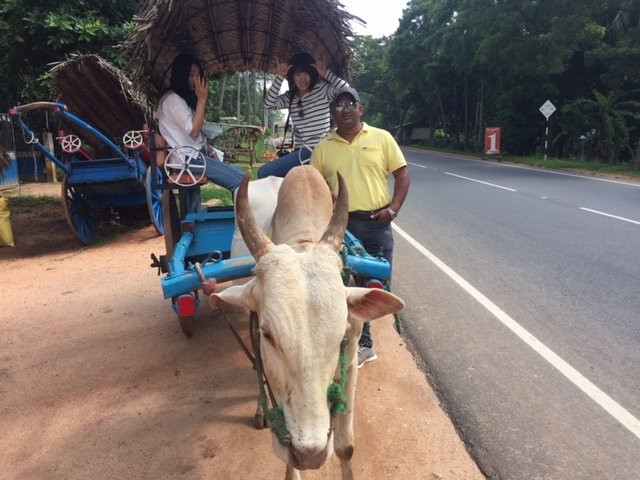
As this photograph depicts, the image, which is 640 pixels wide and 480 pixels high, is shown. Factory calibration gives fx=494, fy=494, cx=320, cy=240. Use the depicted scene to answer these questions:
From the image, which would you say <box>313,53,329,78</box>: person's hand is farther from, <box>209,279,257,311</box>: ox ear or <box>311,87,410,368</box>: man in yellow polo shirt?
<box>209,279,257,311</box>: ox ear

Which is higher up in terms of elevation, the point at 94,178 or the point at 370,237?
the point at 94,178

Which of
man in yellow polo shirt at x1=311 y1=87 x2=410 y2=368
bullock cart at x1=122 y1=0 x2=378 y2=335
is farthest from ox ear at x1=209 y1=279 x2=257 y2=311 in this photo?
man in yellow polo shirt at x1=311 y1=87 x2=410 y2=368

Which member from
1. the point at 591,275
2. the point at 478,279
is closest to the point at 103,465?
the point at 478,279

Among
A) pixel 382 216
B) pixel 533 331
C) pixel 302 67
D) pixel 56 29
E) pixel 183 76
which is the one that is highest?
pixel 56 29

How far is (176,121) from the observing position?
4.27 meters

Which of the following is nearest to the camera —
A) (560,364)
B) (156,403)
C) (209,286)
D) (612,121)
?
(209,286)

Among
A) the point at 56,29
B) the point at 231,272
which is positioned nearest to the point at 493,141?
the point at 56,29

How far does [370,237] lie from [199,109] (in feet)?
6.11

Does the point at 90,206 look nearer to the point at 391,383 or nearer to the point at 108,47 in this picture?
the point at 108,47

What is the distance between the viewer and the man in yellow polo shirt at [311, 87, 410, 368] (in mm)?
3614

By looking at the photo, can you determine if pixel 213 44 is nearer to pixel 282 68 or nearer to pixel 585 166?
pixel 282 68

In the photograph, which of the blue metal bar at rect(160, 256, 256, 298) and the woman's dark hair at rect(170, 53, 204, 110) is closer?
the blue metal bar at rect(160, 256, 256, 298)

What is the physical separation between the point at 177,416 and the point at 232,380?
0.54 m

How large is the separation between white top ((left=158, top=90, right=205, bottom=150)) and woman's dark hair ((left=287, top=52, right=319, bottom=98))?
1099 mm
